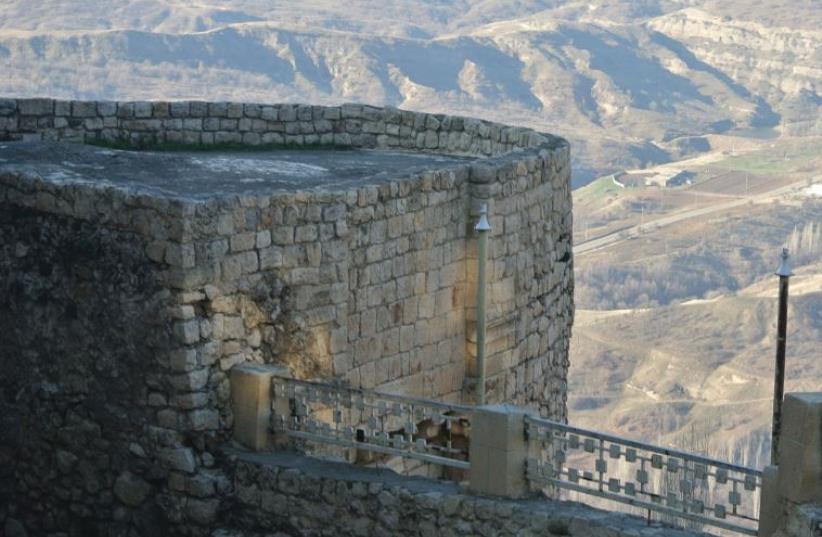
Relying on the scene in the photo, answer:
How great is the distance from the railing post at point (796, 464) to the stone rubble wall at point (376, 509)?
1.71ft

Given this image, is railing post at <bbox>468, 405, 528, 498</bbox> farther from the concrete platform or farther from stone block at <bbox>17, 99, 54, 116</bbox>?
stone block at <bbox>17, 99, 54, 116</bbox>

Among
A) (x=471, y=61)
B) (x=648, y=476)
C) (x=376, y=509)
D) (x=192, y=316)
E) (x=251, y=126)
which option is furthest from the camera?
(x=471, y=61)

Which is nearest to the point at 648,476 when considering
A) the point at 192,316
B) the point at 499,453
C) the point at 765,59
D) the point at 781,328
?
the point at 499,453

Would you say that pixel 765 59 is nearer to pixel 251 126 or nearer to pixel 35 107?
pixel 251 126

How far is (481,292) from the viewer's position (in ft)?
49.2

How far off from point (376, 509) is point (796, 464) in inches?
113

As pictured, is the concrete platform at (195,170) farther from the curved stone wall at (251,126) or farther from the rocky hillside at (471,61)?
the rocky hillside at (471,61)

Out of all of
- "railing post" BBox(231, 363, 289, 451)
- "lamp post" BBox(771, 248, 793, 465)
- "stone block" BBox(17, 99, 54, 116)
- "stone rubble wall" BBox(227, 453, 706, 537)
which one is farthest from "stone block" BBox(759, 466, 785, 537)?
"stone block" BBox(17, 99, 54, 116)

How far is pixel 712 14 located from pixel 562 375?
169m

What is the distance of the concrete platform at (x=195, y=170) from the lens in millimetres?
13664

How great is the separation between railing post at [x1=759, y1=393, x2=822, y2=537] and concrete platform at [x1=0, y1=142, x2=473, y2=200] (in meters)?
4.41

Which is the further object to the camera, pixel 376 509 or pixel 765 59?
pixel 765 59

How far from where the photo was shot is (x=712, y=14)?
182 metres

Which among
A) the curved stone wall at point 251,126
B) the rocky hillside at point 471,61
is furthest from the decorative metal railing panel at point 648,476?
the rocky hillside at point 471,61
